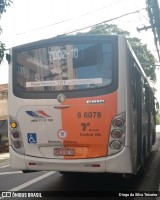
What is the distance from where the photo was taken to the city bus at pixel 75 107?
678 cm

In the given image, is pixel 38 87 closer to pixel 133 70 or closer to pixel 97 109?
pixel 97 109

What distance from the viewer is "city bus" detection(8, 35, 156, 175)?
6781 mm

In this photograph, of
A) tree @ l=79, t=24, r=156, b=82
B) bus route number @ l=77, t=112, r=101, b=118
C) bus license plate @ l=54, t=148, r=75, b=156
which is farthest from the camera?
tree @ l=79, t=24, r=156, b=82

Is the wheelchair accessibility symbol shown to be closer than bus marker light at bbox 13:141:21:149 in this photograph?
Yes

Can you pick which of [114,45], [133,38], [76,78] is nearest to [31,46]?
[76,78]

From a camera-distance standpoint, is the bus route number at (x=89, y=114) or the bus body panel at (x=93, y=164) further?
the bus route number at (x=89, y=114)

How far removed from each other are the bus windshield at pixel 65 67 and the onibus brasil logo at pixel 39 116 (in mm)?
437

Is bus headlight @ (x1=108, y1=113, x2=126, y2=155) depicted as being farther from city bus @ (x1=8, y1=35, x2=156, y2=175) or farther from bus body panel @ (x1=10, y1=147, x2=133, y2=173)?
bus body panel @ (x1=10, y1=147, x2=133, y2=173)

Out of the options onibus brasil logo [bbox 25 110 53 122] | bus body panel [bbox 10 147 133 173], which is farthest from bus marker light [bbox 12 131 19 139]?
bus body panel [bbox 10 147 133 173]

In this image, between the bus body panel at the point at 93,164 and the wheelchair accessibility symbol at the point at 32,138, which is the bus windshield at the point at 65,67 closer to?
the wheelchair accessibility symbol at the point at 32,138

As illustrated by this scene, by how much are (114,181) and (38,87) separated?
342 centimetres

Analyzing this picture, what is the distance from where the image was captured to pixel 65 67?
7188 mm

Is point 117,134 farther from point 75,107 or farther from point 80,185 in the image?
point 80,185

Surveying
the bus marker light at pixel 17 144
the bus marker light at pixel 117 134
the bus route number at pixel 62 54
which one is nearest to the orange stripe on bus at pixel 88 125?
the bus marker light at pixel 117 134
